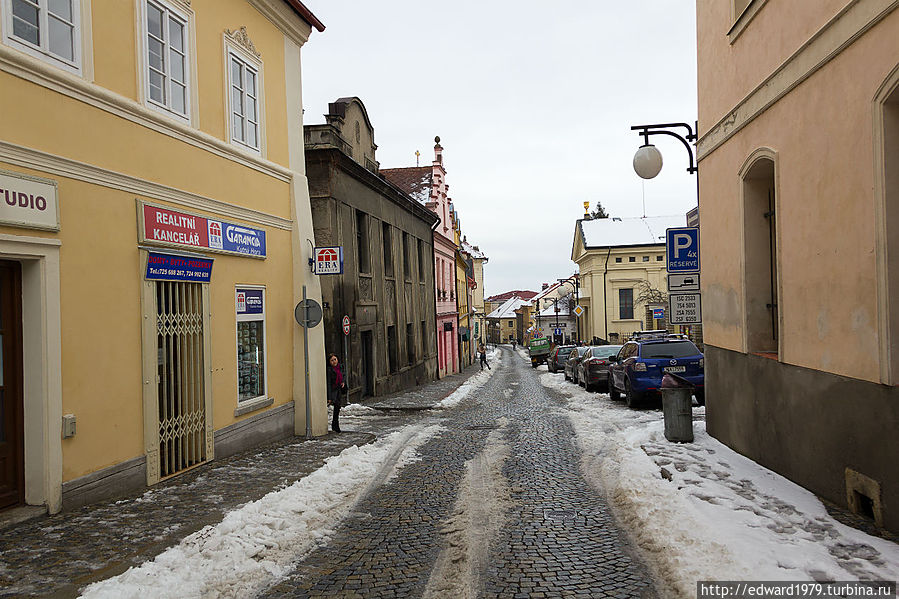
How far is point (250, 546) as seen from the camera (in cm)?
566

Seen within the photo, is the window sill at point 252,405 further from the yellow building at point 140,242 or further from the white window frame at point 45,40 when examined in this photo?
the white window frame at point 45,40

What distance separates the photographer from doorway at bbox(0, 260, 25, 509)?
656cm

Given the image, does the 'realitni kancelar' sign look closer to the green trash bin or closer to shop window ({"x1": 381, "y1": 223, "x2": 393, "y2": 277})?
the green trash bin

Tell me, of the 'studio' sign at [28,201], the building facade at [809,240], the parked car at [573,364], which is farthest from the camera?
the parked car at [573,364]

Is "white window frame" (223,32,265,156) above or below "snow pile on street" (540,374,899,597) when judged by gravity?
above

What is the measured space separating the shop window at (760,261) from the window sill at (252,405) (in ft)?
23.8

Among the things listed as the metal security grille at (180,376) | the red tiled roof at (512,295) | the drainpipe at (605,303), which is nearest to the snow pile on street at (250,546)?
the metal security grille at (180,376)

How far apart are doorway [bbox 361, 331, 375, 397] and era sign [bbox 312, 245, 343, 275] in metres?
9.32

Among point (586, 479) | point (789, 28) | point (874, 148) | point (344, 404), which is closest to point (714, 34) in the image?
point (789, 28)

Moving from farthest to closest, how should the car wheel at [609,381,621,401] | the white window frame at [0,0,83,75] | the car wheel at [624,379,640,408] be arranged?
1. the car wheel at [609,381,621,401]
2. the car wheel at [624,379,640,408]
3. the white window frame at [0,0,83,75]

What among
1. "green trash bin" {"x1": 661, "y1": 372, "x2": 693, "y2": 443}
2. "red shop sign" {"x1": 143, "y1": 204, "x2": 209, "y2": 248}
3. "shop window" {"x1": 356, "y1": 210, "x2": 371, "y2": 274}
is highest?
"shop window" {"x1": 356, "y1": 210, "x2": 371, "y2": 274}

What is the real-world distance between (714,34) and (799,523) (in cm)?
695

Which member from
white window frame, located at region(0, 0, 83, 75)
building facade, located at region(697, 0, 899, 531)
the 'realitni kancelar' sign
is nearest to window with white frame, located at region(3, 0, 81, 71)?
white window frame, located at region(0, 0, 83, 75)

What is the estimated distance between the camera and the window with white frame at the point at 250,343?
10.5 meters
